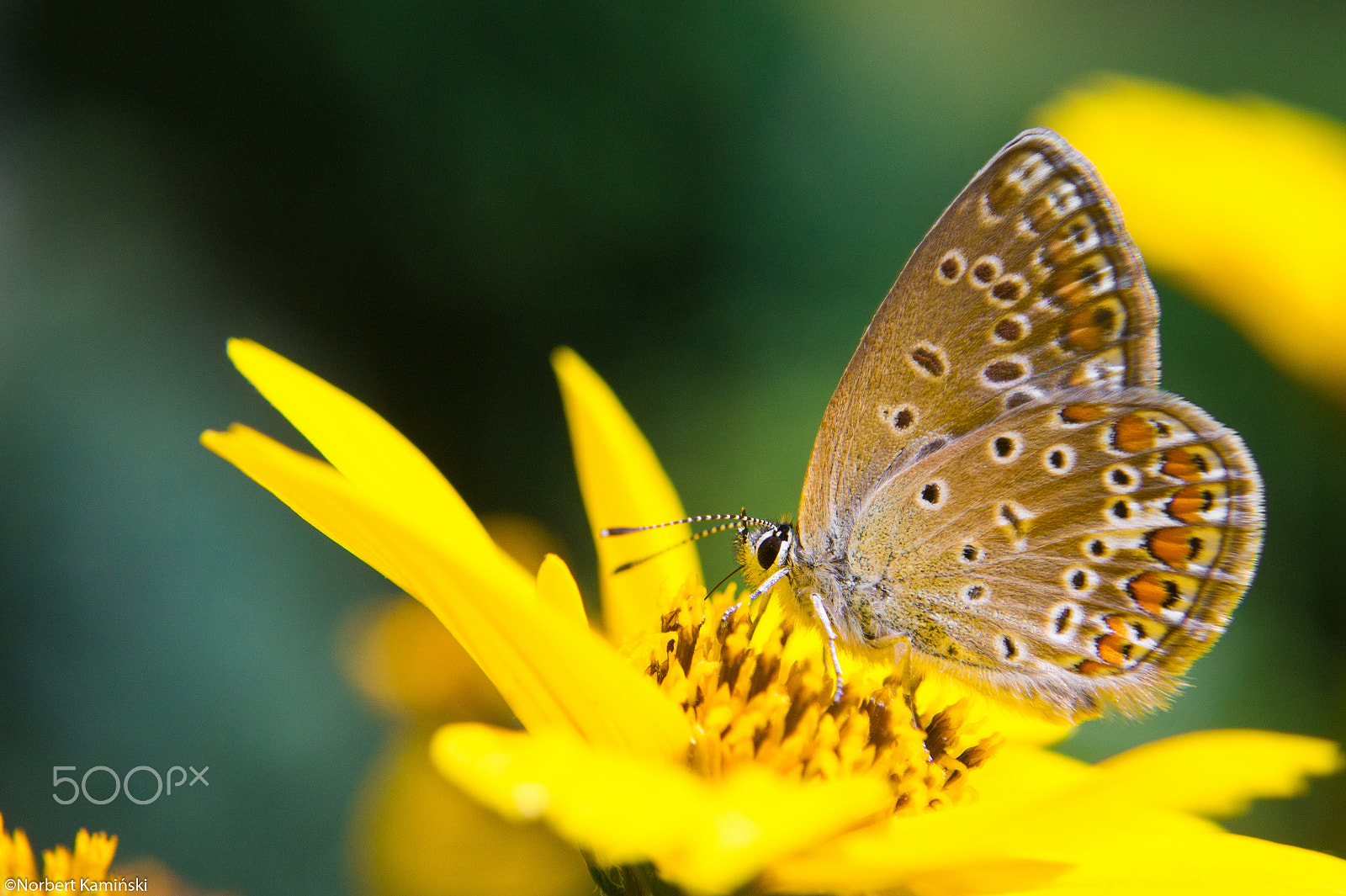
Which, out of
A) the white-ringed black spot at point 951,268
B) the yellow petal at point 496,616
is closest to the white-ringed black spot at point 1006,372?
the white-ringed black spot at point 951,268

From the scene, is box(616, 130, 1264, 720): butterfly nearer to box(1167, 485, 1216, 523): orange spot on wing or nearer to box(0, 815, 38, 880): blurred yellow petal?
box(1167, 485, 1216, 523): orange spot on wing

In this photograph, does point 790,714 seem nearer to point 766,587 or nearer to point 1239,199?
point 766,587

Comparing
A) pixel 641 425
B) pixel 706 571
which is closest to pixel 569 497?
pixel 641 425

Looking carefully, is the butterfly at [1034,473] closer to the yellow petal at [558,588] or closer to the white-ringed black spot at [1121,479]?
the white-ringed black spot at [1121,479]

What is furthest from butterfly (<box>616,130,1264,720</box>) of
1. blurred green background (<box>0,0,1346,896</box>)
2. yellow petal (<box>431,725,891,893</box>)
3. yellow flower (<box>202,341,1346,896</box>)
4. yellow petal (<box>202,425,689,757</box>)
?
blurred green background (<box>0,0,1346,896</box>)

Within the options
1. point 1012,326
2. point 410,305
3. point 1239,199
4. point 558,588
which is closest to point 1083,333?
point 1012,326

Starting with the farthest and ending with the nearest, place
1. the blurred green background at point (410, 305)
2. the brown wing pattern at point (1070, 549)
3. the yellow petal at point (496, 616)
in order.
→ the blurred green background at point (410, 305), the brown wing pattern at point (1070, 549), the yellow petal at point (496, 616)

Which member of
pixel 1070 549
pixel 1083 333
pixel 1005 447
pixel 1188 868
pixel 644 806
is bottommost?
pixel 1188 868
